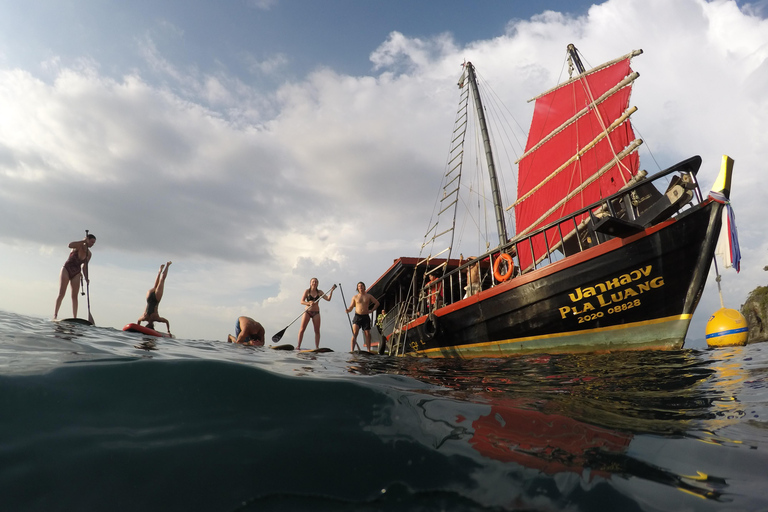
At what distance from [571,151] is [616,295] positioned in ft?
35.1

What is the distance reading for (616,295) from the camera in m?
6.05

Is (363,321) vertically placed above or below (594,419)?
above

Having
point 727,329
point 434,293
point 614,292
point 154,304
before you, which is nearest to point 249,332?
point 154,304

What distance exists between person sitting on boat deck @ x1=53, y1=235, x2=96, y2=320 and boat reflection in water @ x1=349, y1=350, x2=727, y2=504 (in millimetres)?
8460

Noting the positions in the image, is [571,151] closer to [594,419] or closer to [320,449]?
[594,419]

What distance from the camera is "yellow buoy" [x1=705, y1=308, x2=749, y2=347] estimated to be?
6449mm

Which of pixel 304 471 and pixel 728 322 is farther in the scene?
pixel 728 322

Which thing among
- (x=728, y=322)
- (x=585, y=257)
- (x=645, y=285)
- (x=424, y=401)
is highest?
(x=585, y=257)

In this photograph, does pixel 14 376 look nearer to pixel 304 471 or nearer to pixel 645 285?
pixel 304 471

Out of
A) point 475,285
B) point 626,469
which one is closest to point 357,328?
point 475,285

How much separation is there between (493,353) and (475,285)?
206cm

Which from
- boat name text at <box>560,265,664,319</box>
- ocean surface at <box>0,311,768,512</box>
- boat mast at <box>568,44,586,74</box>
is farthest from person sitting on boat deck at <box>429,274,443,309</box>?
boat mast at <box>568,44,586,74</box>

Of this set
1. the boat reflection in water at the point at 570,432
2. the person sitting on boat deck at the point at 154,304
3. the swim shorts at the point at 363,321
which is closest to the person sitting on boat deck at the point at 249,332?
the person sitting on boat deck at the point at 154,304

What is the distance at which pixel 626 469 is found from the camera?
1289mm
